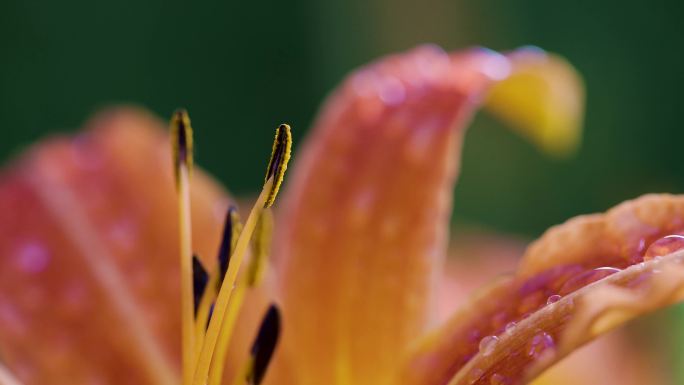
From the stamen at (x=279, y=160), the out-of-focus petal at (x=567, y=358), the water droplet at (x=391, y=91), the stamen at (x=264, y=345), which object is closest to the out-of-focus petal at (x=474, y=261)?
the out-of-focus petal at (x=567, y=358)

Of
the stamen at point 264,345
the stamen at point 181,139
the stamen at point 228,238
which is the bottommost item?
the stamen at point 264,345

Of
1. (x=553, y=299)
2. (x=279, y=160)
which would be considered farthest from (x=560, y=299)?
(x=279, y=160)

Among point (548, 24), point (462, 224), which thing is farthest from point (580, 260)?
point (548, 24)

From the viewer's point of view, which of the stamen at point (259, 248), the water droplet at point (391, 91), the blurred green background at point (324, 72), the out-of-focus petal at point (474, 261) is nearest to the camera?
the stamen at point (259, 248)

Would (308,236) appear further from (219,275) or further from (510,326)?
(510,326)

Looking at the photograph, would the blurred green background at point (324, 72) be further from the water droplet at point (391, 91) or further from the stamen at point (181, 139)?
the stamen at point (181, 139)

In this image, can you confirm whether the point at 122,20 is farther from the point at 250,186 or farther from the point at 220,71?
the point at 250,186
